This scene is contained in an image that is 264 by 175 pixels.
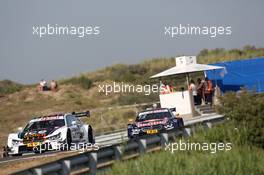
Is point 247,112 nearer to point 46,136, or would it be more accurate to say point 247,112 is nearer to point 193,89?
point 46,136

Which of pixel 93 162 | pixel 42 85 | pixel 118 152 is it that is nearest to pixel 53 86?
pixel 42 85

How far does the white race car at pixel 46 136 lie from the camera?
2384 centimetres

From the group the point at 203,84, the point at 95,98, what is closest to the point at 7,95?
the point at 95,98

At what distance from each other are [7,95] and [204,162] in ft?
160

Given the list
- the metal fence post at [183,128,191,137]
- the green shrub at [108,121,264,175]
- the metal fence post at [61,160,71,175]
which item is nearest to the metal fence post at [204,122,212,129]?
the metal fence post at [183,128,191,137]

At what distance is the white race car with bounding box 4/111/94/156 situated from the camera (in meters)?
23.8

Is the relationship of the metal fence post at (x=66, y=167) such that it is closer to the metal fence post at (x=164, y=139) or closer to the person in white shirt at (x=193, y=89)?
the metal fence post at (x=164, y=139)

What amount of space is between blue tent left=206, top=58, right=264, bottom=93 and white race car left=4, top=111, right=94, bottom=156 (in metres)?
24.4

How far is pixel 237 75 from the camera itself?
4931 centimetres

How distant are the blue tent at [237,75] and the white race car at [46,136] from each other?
24.4 meters

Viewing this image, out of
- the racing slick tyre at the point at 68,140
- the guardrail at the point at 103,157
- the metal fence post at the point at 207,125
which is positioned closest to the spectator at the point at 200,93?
the racing slick tyre at the point at 68,140

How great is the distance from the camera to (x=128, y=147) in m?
16.7

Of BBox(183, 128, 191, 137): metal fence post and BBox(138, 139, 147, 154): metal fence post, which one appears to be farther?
BBox(183, 128, 191, 137): metal fence post

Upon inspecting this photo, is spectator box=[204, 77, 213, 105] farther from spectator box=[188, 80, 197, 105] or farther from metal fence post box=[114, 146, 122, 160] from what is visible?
metal fence post box=[114, 146, 122, 160]
